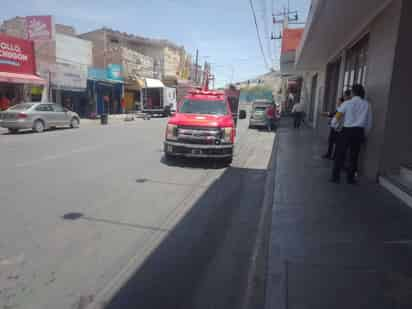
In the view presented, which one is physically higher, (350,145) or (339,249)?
(350,145)

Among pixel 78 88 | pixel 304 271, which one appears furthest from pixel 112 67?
pixel 304 271

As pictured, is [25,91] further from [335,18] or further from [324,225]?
[324,225]

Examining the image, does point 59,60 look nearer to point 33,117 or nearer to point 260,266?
point 33,117

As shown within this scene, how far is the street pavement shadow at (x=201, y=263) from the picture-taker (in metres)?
2.57

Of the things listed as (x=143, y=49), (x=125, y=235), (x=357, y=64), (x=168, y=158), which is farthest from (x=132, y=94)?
(x=125, y=235)

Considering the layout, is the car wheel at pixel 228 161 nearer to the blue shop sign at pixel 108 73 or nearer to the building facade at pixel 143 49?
the blue shop sign at pixel 108 73

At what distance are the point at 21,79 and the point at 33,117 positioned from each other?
7.34 m

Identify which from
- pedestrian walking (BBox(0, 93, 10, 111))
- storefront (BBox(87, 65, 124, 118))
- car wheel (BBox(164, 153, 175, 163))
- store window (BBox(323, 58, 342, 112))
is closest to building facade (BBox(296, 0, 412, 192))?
store window (BBox(323, 58, 342, 112))

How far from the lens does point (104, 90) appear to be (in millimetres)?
30141

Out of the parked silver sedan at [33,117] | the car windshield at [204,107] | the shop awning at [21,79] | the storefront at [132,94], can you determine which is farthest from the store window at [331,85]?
the storefront at [132,94]

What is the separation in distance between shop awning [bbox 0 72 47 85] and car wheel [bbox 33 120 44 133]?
20.8ft

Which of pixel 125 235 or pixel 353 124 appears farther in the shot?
pixel 353 124

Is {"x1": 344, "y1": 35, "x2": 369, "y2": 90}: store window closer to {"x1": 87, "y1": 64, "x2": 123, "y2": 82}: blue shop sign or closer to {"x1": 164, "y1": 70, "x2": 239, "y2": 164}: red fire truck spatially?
{"x1": 164, "y1": 70, "x2": 239, "y2": 164}: red fire truck

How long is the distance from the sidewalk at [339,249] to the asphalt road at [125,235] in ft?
1.40
